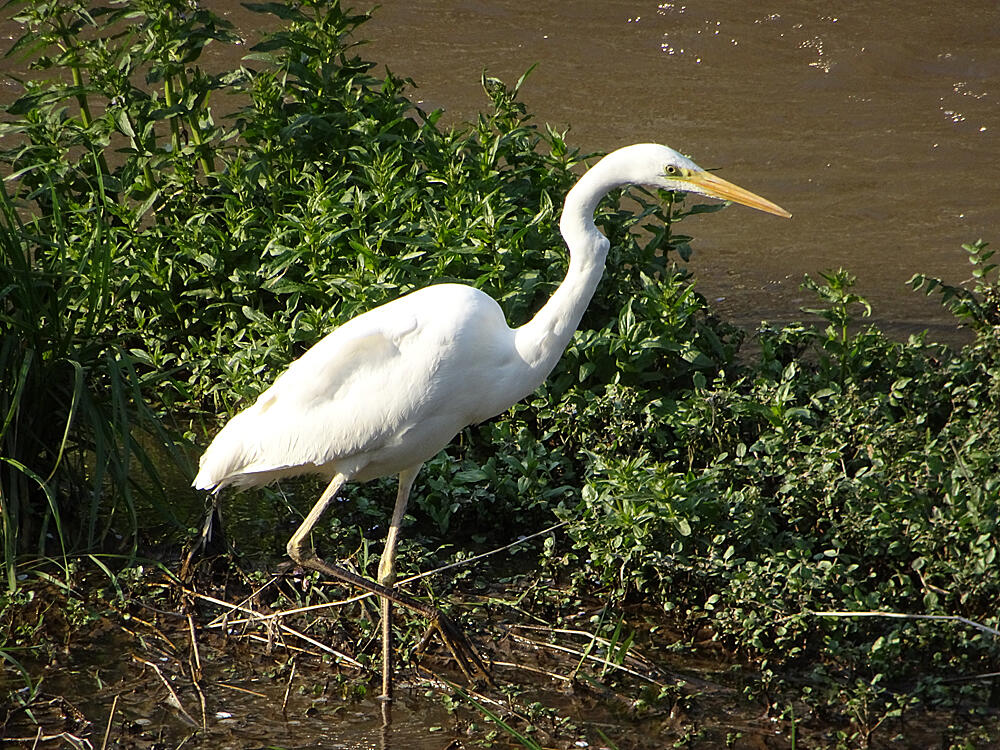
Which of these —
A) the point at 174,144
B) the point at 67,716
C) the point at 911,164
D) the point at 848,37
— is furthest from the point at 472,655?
the point at 848,37

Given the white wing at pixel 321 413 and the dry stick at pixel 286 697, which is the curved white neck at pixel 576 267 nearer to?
the white wing at pixel 321 413

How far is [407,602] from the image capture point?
354 centimetres

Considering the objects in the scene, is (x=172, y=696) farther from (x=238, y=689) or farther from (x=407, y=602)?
(x=407, y=602)

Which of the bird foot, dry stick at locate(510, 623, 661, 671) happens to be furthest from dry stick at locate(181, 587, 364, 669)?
dry stick at locate(510, 623, 661, 671)

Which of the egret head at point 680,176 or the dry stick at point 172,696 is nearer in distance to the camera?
the dry stick at point 172,696

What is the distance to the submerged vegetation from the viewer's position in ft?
11.8

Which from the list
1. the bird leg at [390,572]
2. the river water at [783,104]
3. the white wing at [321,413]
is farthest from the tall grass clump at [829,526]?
the river water at [783,104]

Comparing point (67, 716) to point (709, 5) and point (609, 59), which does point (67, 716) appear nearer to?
point (609, 59)

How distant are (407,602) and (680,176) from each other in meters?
1.41

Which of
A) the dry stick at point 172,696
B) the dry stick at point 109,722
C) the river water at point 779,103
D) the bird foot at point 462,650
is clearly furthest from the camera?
the river water at point 779,103

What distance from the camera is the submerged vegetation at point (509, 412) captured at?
3.61 m

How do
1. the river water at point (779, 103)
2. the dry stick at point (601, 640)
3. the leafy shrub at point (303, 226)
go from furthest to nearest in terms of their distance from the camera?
1. the river water at point (779, 103)
2. the leafy shrub at point (303, 226)
3. the dry stick at point (601, 640)

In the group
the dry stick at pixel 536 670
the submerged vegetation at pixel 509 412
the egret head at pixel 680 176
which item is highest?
the egret head at pixel 680 176

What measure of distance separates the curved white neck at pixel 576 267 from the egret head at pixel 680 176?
0.26 ft
